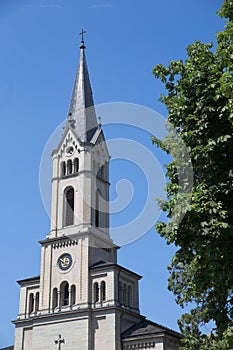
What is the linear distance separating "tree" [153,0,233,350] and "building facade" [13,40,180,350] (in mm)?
24913

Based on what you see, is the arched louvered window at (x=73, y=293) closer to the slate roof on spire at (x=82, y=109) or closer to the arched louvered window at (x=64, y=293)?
the arched louvered window at (x=64, y=293)

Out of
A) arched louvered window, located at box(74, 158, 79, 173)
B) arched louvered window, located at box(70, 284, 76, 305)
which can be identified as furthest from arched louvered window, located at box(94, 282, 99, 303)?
arched louvered window, located at box(74, 158, 79, 173)

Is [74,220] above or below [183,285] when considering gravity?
above

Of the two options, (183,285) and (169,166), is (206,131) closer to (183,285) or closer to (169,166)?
(169,166)

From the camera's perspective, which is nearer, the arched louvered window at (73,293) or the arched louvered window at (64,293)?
the arched louvered window at (73,293)

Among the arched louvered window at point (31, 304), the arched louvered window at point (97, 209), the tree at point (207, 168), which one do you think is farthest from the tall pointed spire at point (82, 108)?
the tree at point (207, 168)

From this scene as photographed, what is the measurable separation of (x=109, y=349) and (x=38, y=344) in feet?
21.1

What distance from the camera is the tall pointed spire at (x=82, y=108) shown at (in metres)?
52.0

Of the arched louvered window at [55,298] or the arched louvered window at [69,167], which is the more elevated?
the arched louvered window at [69,167]

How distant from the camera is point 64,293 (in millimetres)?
46094

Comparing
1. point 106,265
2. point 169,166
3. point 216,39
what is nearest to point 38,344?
point 106,265

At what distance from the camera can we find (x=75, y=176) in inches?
1967

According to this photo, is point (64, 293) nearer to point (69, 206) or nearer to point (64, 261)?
point (64, 261)

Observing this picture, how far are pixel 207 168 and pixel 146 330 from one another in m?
28.4
